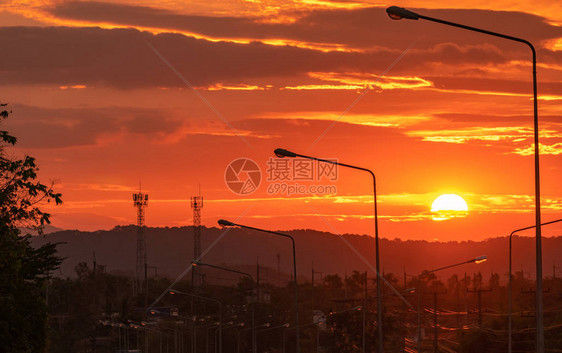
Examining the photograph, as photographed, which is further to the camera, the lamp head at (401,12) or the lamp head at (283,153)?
the lamp head at (283,153)

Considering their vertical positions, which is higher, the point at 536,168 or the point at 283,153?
the point at 283,153

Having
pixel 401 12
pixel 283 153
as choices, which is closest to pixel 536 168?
pixel 401 12

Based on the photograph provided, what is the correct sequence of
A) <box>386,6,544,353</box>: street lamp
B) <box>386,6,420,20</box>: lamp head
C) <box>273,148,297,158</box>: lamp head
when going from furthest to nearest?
<box>273,148,297,158</box>: lamp head → <box>386,6,544,353</box>: street lamp → <box>386,6,420,20</box>: lamp head

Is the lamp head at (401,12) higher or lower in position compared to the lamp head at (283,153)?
higher

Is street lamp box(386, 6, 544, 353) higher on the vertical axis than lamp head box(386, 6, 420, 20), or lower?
lower

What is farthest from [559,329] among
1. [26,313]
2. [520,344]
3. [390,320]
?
[26,313]

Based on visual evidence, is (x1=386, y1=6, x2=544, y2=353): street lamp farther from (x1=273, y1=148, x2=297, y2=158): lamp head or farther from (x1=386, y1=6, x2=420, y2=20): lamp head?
(x1=273, y1=148, x2=297, y2=158): lamp head

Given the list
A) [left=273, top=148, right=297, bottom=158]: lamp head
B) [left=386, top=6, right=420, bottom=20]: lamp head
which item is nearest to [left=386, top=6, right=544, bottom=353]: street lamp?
[left=386, top=6, right=420, bottom=20]: lamp head

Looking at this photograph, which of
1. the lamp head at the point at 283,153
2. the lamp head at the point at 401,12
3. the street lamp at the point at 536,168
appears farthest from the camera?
the lamp head at the point at 283,153

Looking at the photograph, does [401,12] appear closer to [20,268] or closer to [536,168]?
[536,168]

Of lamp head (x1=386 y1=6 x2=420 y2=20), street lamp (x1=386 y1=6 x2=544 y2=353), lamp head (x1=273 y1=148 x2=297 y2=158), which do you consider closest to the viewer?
lamp head (x1=386 y1=6 x2=420 y2=20)

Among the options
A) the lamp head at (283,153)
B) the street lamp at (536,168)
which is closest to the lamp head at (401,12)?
the street lamp at (536,168)

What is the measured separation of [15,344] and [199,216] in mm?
107398

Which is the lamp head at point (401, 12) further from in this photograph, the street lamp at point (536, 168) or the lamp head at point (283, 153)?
the lamp head at point (283, 153)
